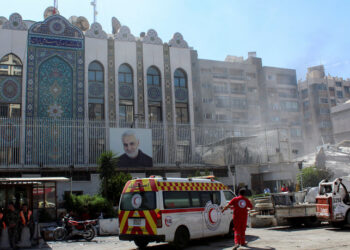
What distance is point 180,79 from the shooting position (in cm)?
3403

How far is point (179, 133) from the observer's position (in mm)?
30109

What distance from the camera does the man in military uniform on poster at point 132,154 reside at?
26.6 meters

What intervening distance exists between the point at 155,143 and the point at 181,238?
1856cm

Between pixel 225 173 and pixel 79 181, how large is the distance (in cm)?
1085

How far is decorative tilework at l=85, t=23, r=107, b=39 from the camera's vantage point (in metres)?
31.2

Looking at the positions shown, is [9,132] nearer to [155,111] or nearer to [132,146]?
[132,146]

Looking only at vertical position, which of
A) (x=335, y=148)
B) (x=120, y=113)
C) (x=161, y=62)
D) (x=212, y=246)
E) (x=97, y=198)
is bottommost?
(x=212, y=246)

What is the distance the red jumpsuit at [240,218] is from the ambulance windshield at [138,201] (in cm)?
226

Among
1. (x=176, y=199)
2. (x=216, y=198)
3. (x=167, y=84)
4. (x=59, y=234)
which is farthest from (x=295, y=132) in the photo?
(x=176, y=199)

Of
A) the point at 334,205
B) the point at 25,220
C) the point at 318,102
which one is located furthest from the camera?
the point at 318,102

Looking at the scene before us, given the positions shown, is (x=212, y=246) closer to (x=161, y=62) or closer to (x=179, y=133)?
(x=179, y=133)

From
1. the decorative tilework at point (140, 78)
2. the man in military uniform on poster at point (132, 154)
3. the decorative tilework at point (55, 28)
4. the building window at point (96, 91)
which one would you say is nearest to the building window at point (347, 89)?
the decorative tilework at point (140, 78)


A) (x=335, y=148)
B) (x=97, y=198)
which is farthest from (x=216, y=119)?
(x=97, y=198)

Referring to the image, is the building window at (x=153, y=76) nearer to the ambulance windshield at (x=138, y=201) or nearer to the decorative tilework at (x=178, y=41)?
the decorative tilework at (x=178, y=41)
